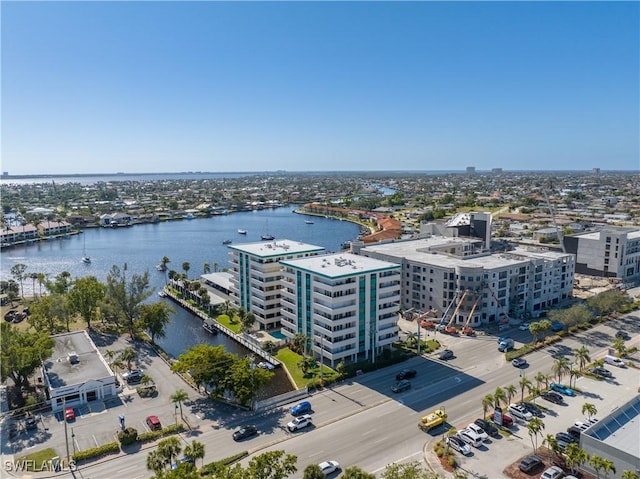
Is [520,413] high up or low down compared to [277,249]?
down

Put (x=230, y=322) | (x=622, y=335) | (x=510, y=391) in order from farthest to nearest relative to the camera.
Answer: (x=230, y=322) < (x=622, y=335) < (x=510, y=391)

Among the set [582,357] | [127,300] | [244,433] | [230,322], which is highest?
[127,300]

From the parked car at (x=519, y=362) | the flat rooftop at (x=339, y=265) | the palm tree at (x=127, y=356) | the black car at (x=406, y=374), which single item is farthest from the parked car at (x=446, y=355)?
the palm tree at (x=127, y=356)

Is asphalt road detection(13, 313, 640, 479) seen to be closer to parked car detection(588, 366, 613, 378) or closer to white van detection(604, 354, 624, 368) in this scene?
white van detection(604, 354, 624, 368)

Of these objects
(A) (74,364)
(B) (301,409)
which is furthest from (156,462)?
(A) (74,364)

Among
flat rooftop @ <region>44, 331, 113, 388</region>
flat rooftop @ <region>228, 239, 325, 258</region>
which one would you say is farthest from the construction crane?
flat rooftop @ <region>44, 331, 113, 388</region>

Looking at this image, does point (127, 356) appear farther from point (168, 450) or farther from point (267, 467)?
point (267, 467)

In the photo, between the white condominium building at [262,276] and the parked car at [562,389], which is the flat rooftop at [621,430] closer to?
the parked car at [562,389]

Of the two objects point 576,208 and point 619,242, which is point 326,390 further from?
point 576,208
